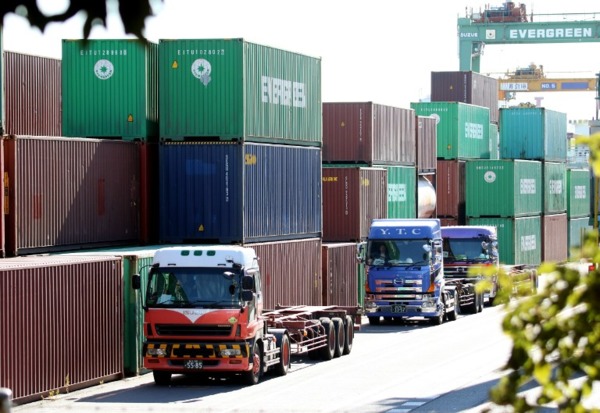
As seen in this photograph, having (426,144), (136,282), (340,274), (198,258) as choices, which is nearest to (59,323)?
(136,282)

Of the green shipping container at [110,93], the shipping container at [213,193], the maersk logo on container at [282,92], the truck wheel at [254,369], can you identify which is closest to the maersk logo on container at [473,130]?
the maersk logo on container at [282,92]

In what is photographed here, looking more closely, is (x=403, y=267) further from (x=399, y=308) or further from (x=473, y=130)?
(x=473, y=130)

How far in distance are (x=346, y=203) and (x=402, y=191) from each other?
5.21 meters

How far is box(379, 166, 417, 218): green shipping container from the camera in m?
44.8

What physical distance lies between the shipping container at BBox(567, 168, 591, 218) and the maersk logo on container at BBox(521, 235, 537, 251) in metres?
10.7

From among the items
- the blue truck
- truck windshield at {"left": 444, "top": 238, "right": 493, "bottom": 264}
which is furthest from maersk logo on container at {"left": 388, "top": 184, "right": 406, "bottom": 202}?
the blue truck

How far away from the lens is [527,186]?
58.0 m

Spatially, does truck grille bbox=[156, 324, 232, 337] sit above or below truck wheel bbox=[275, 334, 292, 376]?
above

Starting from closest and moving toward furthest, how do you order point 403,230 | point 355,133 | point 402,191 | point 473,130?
point 403,230 < point 355,133 < point 402,191 < point 473,130

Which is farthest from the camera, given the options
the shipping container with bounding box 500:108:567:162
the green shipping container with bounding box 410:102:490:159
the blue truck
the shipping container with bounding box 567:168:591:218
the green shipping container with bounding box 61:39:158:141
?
the shipping container with bounding box 567:168:591:218

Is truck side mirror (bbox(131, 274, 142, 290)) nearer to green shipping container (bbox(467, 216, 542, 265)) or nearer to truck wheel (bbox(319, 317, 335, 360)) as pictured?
truck wheel (bbox(319, 317, 335, 360))

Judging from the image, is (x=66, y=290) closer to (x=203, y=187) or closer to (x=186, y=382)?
(x=186, y=382)

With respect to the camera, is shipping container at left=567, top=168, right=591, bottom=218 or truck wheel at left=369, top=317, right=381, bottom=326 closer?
truck wheel at left=369, top=317, right=381, bottom=326

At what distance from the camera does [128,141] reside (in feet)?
101
